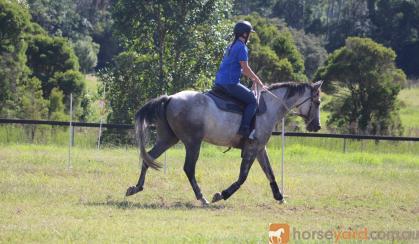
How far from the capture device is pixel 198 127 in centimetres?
1472

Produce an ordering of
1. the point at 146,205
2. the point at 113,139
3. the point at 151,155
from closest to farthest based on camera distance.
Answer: the point at 146,205 < the point at 151,155 < the point at 113,139

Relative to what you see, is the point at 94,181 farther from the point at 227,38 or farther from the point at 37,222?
the point at 227,38

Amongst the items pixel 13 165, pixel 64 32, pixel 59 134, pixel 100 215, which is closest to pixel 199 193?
pixel 100 215

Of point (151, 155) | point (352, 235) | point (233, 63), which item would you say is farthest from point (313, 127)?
point (352, 235)

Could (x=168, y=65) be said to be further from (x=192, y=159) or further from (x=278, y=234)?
(x=278, y=234)

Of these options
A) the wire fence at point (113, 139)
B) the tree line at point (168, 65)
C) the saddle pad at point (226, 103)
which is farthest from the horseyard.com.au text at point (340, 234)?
the tree line at point (168, 65)

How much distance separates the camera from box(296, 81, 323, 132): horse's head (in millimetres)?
15867

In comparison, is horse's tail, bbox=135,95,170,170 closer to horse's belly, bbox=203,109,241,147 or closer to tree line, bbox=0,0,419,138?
horse's belly, bbox=203,109,241,147

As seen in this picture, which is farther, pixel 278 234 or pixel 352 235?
pixel 352 235

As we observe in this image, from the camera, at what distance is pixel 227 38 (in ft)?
101

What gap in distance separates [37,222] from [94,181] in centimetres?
542

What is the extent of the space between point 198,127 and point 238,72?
112 centimetres

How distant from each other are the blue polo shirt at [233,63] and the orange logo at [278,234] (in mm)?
4127

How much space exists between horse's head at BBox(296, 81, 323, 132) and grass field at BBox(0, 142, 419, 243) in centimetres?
144
